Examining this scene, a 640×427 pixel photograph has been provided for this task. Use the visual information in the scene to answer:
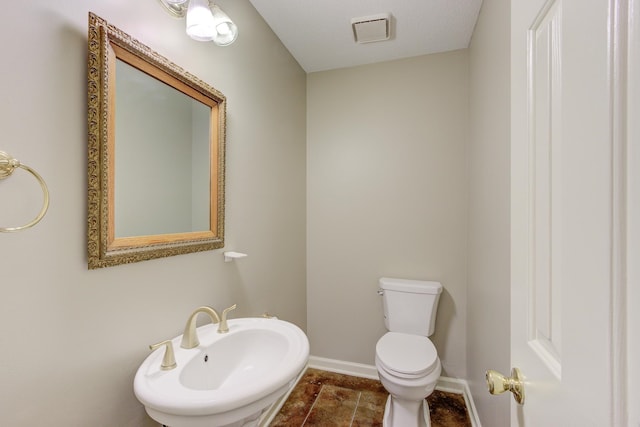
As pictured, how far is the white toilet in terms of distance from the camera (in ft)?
5.10

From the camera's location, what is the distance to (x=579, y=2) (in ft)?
1.24

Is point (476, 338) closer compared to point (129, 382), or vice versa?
point (129, 382)

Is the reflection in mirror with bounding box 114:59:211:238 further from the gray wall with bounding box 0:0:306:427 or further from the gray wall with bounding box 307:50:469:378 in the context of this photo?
the gray wall with bounding box 307:50:469:378

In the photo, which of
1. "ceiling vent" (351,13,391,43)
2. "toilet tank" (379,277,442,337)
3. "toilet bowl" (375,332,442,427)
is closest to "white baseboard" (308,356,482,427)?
"toilet bowl" (375,332,442,427)

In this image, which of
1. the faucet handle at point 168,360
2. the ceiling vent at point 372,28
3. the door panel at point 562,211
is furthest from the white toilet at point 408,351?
the ceiling vent at point 372,28

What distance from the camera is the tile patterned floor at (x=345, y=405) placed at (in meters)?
1.76

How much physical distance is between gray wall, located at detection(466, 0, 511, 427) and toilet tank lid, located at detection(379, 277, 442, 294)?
0.75 ft

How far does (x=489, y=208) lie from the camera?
1.49 m

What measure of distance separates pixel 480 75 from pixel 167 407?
2130 millimetres

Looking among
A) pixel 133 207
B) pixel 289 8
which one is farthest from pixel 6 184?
pixel 289 8

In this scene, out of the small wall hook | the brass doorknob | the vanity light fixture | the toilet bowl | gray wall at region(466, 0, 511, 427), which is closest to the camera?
the brass doorknob

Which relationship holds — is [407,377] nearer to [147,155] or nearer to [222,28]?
[147,155]

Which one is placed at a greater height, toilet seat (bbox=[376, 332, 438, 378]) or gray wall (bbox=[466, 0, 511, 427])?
gray wall (bbox=[466, 0, 511, 427])

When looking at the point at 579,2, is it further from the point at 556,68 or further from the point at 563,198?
the point at 563,198
